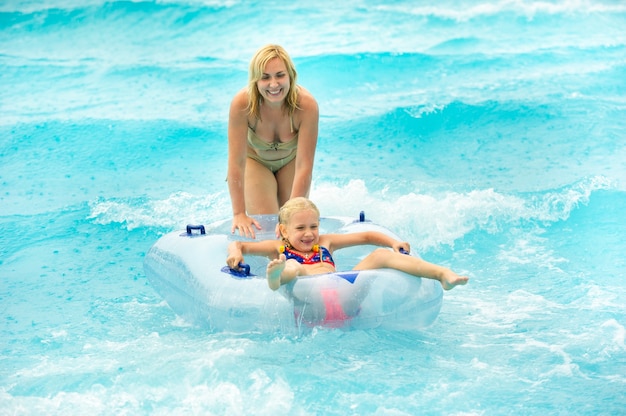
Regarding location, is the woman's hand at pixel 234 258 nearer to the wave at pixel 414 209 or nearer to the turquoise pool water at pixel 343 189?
the turquoise pool water at pixel 343 189

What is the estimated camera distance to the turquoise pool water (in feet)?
11.7

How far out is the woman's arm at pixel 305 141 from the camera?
14.3 feet

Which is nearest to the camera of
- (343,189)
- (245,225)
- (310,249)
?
(310,249)

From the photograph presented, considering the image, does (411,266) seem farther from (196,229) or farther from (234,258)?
(196,229)

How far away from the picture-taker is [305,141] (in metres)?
4.38

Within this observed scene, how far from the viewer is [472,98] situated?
8.65 metres

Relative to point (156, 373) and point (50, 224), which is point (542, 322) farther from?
point (50, 224)

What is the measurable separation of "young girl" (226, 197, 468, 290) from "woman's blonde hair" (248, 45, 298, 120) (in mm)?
642

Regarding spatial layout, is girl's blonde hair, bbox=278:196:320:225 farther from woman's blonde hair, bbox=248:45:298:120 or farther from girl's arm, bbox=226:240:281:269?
woman's blonde hair, bbox=248:45:298:120

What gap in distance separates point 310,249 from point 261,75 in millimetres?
935

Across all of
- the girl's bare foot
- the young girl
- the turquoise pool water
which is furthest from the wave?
the girl's bare foot

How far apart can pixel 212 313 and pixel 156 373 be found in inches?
14.8

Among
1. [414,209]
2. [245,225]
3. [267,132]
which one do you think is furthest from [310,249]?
[414,209]

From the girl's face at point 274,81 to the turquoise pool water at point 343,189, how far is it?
1.24 m
